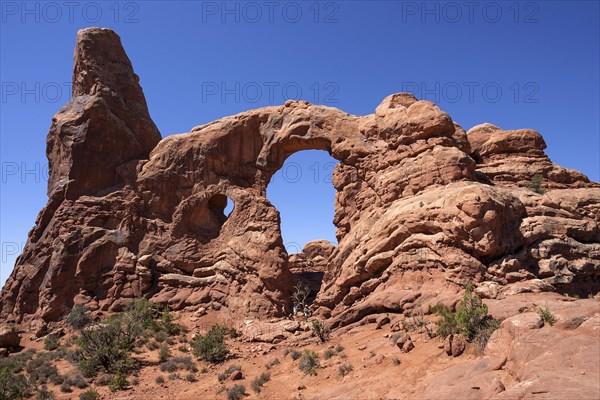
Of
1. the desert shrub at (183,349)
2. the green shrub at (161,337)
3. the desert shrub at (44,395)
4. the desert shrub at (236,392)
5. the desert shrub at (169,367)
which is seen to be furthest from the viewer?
the green shrub at (161,337)

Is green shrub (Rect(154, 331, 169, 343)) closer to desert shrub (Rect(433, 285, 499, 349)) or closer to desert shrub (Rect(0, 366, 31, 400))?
desert shrub (Rect(0, 366, 31, 400))

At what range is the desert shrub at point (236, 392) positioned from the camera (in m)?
13.7

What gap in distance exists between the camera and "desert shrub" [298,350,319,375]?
14195 millimetres

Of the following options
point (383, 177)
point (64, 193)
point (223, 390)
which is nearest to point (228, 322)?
point (223, 390)

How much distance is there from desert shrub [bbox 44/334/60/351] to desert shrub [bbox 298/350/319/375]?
1312 cm

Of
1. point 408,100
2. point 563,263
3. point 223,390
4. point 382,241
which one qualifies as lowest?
point 223,390

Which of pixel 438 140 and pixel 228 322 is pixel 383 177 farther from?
pixel 228 322

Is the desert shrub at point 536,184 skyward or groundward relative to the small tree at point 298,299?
skyward

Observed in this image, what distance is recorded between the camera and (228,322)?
2266 cm

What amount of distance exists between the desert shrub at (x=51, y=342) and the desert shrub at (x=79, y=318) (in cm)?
96

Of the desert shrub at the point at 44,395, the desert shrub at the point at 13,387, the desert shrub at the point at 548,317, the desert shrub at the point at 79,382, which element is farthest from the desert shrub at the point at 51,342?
the desert shrub at the point at 548,317

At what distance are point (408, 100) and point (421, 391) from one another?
17.0 meters

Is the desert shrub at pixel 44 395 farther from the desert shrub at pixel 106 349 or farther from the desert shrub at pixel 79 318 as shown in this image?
the desert shrub at pixel 79 318

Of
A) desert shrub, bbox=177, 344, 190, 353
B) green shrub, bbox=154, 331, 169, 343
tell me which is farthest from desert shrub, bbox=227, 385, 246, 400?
green shrub, bbox=154, 331, 169, 343
